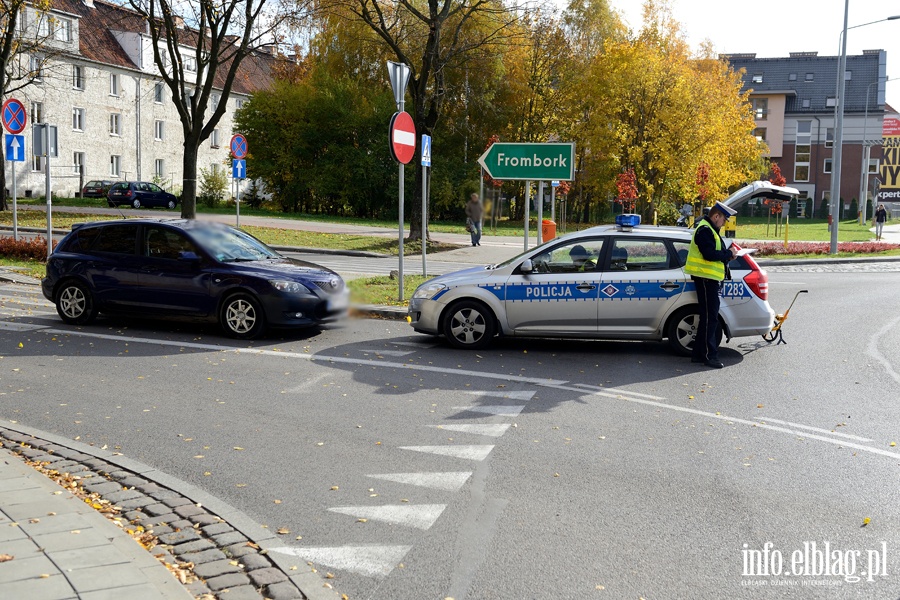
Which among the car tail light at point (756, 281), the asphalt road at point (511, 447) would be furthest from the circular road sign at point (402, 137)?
the car tail light at point (756, 281)

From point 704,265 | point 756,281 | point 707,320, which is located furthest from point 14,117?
point 756,281

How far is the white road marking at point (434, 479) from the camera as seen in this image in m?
6.24

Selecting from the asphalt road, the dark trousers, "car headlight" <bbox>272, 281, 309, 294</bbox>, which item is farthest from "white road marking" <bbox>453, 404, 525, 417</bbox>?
the dark trousers

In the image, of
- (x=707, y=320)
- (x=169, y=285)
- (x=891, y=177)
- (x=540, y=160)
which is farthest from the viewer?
(x=891, y=177)

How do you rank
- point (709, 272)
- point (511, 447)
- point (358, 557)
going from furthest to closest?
point (709, 272)
point (511, 447)
point (358, 557)

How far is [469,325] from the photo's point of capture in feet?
38.4

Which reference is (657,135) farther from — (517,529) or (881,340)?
(517,529)

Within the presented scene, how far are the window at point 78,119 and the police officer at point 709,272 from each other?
2116 inches

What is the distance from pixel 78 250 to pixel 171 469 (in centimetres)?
768

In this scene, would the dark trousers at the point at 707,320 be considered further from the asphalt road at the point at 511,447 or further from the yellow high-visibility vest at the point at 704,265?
the asphalt road at the point at 511,447

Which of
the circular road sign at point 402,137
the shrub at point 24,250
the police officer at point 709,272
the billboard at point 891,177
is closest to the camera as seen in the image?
the police officer at point 709,272

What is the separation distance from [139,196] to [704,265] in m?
37.2

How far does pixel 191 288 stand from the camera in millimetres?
12023

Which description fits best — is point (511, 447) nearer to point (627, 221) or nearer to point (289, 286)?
point (289, 286)
